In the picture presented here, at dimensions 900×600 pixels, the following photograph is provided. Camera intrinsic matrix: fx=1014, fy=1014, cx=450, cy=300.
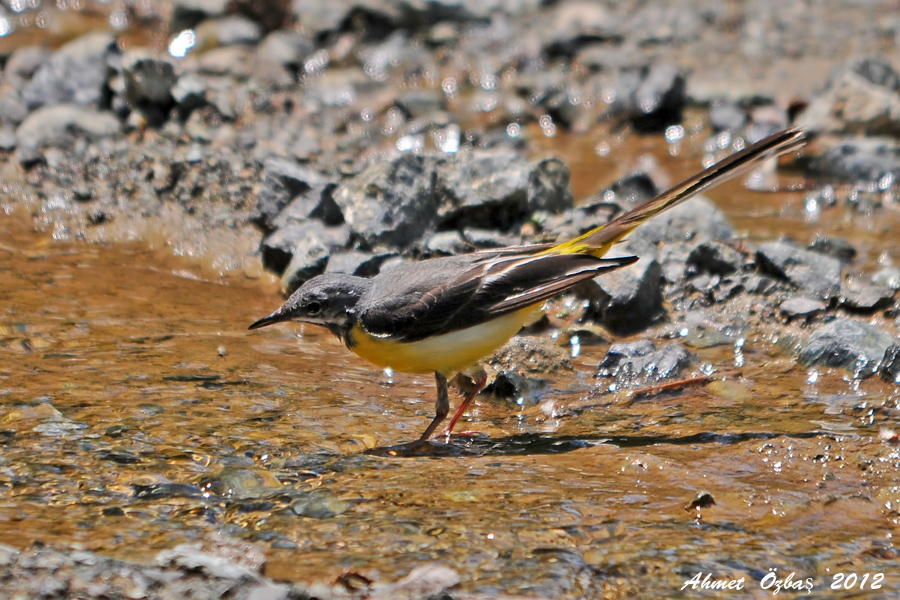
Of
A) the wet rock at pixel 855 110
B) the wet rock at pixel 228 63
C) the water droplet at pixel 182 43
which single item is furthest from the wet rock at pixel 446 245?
the water droplet at pixel 182 43

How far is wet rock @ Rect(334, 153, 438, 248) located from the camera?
30.7 ft

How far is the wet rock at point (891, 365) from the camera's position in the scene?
691 cm

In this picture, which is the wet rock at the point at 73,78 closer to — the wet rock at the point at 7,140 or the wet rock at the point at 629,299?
the wet rock at the point at 7,140

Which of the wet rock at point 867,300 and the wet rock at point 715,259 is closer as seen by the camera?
the wet rock at point 867,300

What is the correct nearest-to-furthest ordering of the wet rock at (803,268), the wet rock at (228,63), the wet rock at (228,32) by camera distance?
1. the wet rock at (803,268)
2. the wet rock at (228,63)
3. the wet rock at (228,32)

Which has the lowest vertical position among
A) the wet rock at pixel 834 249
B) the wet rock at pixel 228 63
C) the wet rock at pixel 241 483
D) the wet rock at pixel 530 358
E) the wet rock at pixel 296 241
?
the wet rock at pixel 241 483

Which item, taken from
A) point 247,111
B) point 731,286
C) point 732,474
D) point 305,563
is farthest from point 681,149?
point 305,563

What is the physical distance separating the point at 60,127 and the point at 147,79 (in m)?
1.15

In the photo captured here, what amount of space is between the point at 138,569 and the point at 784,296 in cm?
607

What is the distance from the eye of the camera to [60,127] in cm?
1130

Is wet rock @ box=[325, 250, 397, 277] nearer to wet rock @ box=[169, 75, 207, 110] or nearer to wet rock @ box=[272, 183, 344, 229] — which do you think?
wet rock @ box=[272, 183, 344, 229]

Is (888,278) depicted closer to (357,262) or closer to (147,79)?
(357,262)

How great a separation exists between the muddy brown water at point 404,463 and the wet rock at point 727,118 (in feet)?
18.0

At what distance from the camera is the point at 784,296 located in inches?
338
